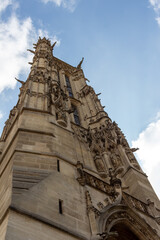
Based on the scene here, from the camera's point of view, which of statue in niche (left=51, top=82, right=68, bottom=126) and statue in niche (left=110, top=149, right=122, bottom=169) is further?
statue in niche (left=110, top=149, right=122, bottom=169)

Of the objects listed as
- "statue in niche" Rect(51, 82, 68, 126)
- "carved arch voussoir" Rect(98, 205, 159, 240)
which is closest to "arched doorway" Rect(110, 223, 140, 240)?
"carved arch voussoir" Rect(98, 205, 159, 240)

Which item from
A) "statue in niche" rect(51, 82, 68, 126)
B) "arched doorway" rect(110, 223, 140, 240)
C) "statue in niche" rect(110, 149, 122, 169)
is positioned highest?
"statue in niche" rect(51, 82, 68, 126)

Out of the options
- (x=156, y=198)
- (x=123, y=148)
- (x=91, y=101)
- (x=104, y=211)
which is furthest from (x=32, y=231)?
(x=91, y=101)

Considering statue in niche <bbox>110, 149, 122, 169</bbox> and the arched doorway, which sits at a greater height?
statue in niche <bbox>110, 149, 122, 169</bbox>

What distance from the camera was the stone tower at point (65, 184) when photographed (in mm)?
6371

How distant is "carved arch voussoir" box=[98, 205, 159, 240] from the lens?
27.5 ft

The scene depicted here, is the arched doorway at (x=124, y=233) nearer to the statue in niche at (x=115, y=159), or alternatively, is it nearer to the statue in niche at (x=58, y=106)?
the statue in niche at (x=115, y=159)

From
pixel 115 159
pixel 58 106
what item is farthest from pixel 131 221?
pixel 58 106

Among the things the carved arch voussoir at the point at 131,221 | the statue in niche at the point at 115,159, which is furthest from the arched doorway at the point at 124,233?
the statue in niche at the point at 115,159

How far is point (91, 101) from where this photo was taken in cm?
2245

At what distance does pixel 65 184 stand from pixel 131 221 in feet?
8.38

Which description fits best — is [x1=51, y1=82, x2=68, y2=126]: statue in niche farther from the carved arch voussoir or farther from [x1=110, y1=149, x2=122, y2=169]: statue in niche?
the carved arch voussoir

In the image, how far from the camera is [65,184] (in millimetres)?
8016

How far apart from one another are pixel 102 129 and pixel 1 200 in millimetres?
10036
